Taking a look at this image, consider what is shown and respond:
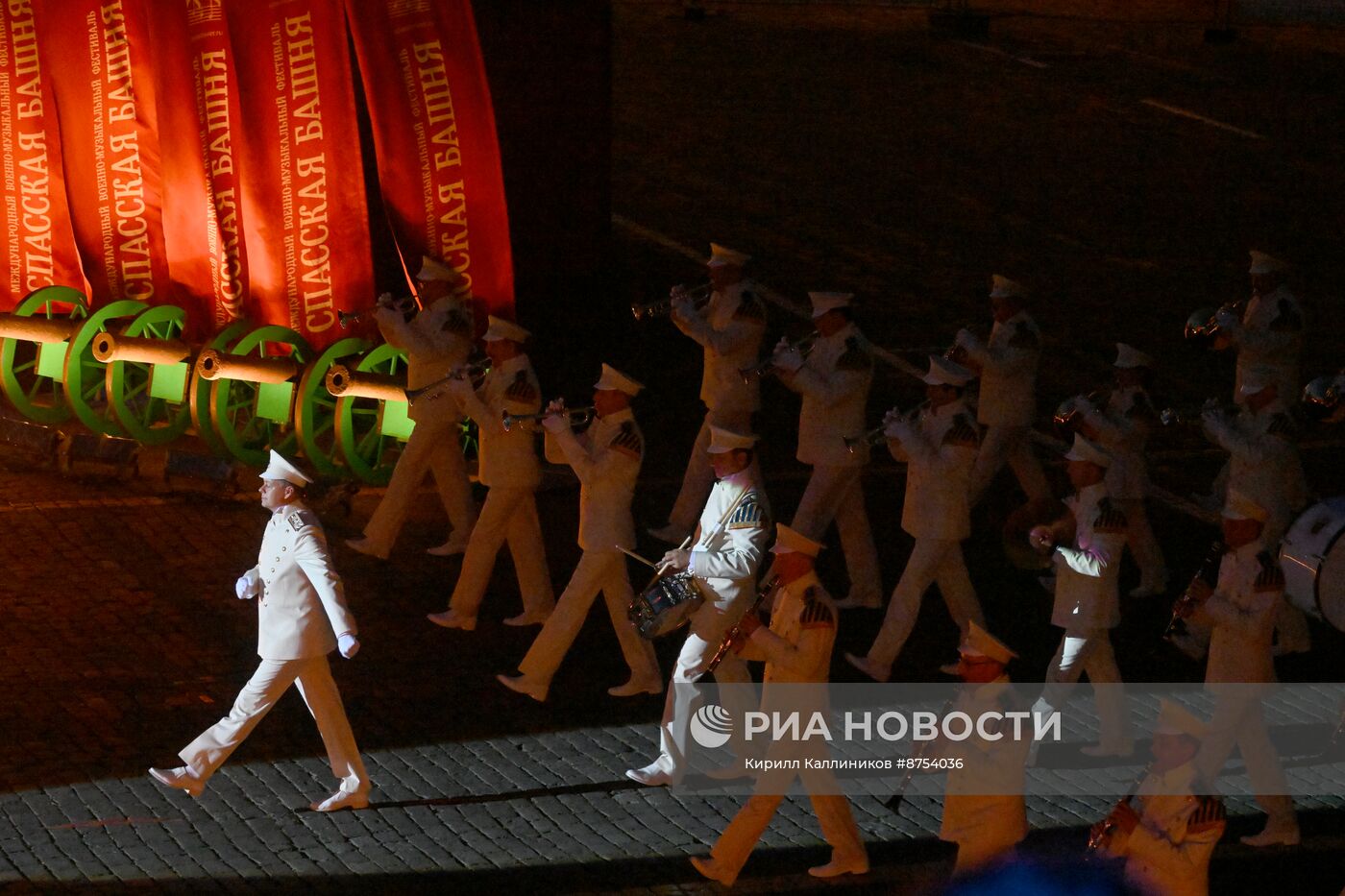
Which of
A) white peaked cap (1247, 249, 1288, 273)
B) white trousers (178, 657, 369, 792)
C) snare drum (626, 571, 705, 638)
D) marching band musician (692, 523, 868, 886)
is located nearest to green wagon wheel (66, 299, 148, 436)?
white trousers (178, 657, 369, 792)

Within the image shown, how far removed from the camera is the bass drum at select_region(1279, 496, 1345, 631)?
10.2 meters

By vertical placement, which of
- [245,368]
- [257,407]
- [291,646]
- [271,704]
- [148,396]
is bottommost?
[148,396]

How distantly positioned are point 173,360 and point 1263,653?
748 cm

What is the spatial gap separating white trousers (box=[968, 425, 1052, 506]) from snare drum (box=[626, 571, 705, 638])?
386 centimetres

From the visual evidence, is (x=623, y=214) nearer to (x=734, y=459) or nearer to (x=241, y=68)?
(x=241, y=68)

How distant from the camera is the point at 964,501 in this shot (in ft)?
36.2

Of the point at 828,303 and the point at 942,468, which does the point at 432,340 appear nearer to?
the point at 828,303

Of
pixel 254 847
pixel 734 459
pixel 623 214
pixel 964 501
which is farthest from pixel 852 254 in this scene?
pixel 254 847

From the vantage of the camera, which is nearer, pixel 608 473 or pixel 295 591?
pixel 295 591

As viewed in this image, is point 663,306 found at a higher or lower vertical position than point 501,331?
lower

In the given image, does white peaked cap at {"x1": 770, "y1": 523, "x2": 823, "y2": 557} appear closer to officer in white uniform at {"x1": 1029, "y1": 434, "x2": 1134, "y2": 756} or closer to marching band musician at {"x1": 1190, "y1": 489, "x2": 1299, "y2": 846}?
marching band musician at {"x1": 1190, "y1": 489, "x2": 1299, "y2": 846}

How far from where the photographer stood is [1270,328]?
518 inches

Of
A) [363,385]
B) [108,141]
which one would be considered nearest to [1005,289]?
[363,385]

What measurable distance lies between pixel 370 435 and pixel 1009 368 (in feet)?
13.6
